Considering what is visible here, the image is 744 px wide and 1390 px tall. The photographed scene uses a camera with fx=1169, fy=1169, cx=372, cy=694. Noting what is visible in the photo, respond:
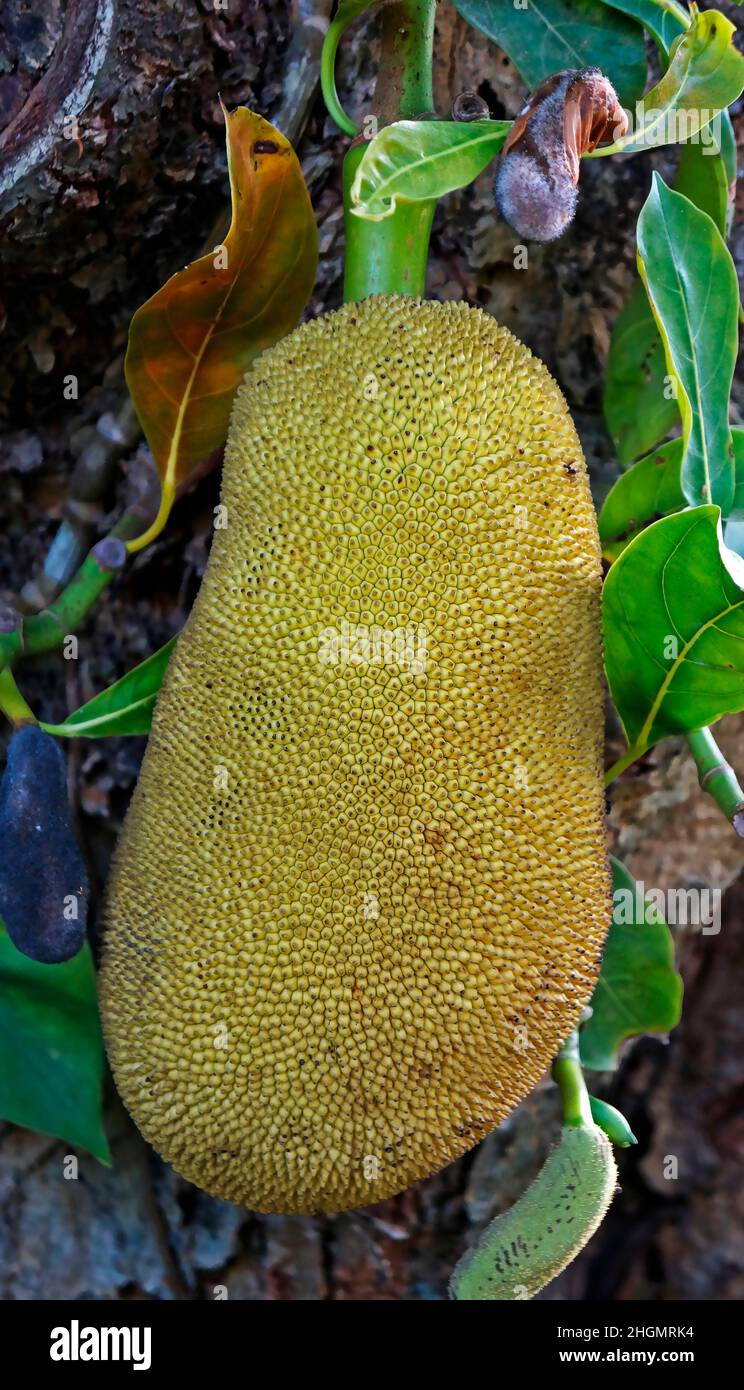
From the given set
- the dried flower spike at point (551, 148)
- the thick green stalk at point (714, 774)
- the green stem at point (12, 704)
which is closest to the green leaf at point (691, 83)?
the dried flower spike at point (551, 148)

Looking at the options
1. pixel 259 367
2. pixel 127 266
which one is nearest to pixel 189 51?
pixel 127 266

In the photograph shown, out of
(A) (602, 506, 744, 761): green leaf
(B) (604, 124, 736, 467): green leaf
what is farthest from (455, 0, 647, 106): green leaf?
(A) (602, 506, 744, 761): green leaf

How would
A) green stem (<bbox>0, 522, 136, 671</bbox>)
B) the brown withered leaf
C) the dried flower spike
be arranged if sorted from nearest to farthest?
the dried flower spike → the brown withered leaf → green stem (<bbox>0, 522, 136, 671</bbox>)

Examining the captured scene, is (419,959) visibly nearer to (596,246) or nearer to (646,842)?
(646,842)

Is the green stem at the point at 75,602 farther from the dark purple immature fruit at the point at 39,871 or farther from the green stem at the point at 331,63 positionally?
the green stem at the point at 331,63

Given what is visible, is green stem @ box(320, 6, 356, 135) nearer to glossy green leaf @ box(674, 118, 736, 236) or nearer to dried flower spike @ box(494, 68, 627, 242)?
dried flower spike @ box(494, 68, 627, 242)

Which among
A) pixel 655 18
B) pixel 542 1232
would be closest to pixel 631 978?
pixel 542 1232
